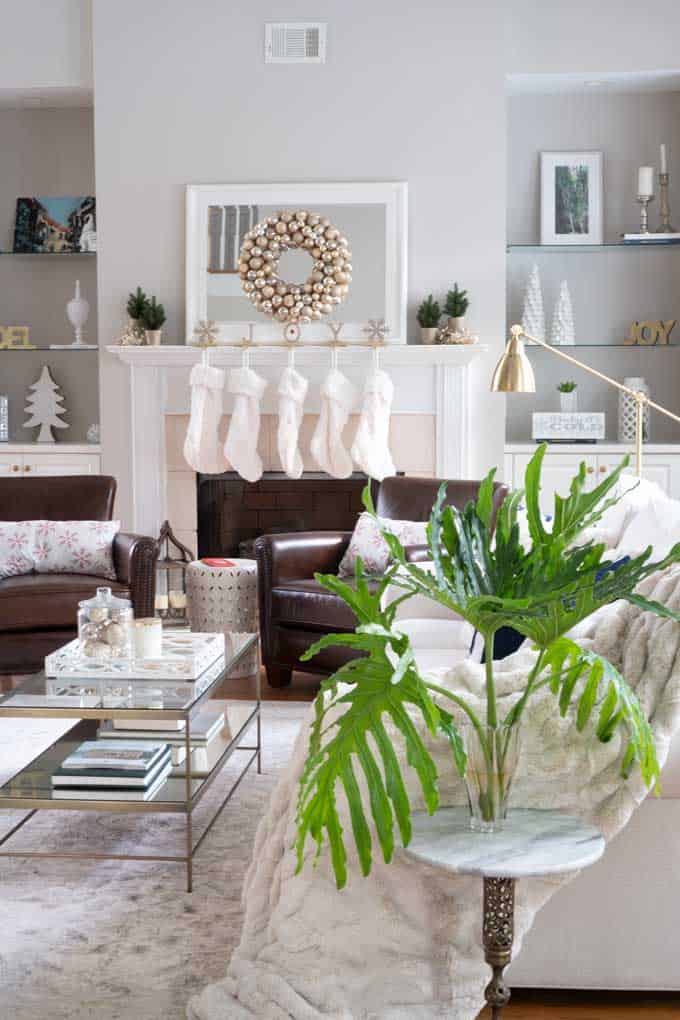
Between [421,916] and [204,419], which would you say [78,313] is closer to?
[204,419]

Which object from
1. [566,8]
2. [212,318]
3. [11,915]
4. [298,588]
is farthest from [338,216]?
[11,915]

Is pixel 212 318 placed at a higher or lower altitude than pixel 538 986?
higher

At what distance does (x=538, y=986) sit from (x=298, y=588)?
7.94 feet

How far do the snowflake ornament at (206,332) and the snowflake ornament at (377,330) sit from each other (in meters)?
0.73

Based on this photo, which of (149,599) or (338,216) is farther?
(338,216)

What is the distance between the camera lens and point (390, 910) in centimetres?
213

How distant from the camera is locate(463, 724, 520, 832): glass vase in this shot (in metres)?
1.91

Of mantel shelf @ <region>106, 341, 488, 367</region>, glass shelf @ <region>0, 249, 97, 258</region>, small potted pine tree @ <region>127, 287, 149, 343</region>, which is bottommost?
mantel shelf @ <region>106, 341, 488, 367</region>

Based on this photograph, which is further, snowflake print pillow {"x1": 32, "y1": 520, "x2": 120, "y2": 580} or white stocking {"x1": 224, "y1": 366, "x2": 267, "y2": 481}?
white stocking {"x1": 224, "y1": 366, "x2": 267, "y2": 481}

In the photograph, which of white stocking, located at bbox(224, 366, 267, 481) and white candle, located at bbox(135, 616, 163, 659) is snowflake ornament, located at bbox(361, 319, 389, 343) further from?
white candle, located at bbox(135, 616, 163, 659)

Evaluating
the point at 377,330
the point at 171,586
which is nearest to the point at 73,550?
the point at 171,586

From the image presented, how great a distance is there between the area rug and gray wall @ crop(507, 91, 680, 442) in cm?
372

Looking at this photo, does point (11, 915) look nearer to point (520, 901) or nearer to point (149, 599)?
point (520, 901)

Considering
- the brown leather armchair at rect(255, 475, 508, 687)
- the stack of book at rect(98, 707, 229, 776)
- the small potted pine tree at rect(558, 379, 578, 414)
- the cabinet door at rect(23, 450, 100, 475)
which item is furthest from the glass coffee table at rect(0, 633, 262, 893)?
the small potted pine tree at rect(558, 379, 578, 414)
